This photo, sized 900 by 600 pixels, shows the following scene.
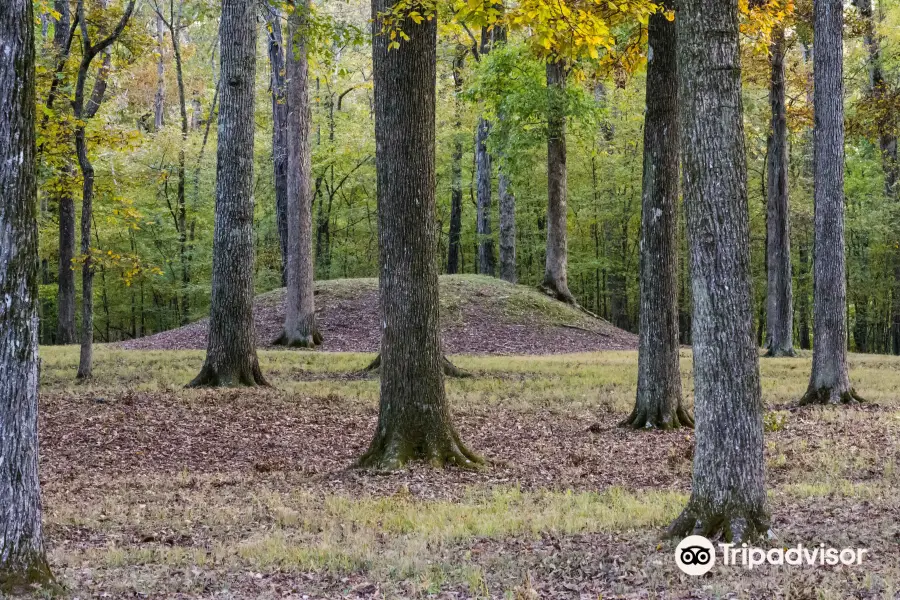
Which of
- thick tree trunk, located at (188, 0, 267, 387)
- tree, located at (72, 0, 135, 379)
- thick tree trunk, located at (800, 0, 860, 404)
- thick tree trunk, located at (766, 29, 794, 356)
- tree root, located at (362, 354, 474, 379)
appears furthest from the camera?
thick tree trunk, located at (766, 29, 794, 356)

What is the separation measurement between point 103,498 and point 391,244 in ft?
12.7

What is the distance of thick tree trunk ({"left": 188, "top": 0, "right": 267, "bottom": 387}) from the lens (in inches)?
531

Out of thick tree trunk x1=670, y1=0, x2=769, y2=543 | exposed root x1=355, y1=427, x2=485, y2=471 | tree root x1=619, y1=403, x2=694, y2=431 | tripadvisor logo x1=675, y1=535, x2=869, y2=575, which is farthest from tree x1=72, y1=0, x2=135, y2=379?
tripadvisor logo x1=675, y1=535, x2=869, y2=575

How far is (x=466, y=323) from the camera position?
24953 millimetres

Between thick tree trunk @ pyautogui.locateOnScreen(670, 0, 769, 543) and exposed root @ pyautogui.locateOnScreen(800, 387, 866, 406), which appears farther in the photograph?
exposed root @ pyautogui.locateOnScreen(800, 387, 866, 406)

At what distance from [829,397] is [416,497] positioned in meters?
8.28

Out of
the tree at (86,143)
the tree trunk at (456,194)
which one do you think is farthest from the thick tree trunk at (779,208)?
the tree at (86,143)

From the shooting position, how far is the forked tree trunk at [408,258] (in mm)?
8844

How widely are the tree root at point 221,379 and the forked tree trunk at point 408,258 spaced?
5.49 m

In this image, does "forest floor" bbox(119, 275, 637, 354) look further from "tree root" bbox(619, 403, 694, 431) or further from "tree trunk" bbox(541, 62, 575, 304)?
"tree root" bbox(619, 403, 694, 431)

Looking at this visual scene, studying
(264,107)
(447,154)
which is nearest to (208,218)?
(264,107)

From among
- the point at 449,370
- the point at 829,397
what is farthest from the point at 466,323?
the point at 829,397

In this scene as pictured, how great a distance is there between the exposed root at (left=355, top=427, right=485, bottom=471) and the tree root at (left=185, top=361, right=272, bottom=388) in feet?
18.0

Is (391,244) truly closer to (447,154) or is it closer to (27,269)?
(27,269)
